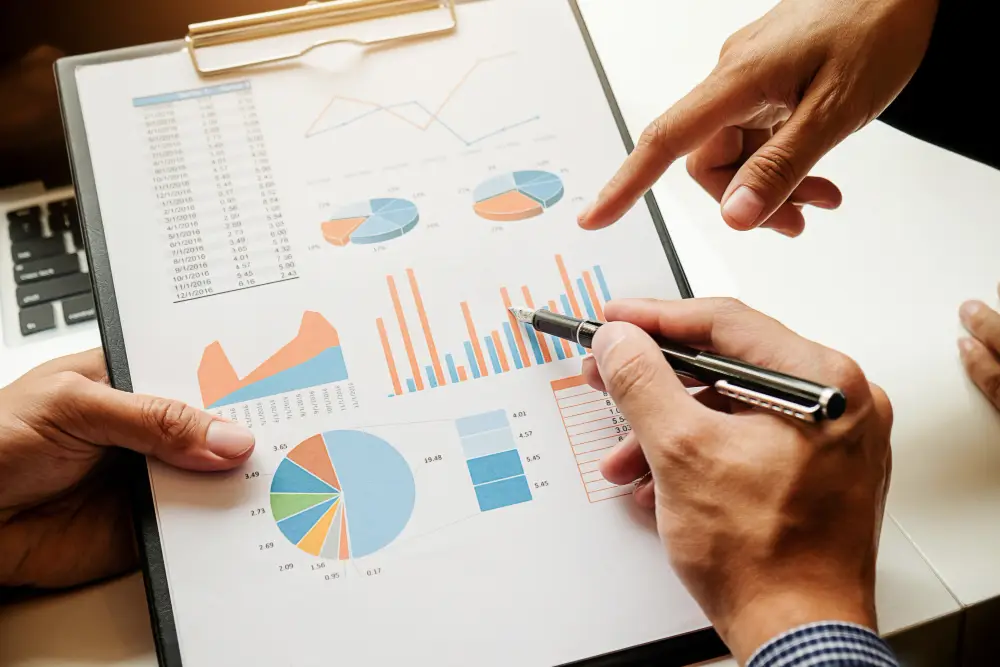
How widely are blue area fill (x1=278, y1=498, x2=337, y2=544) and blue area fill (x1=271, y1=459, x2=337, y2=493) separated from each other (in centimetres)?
1

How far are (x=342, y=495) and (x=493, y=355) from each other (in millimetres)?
154

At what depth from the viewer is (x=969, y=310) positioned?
0.74 m

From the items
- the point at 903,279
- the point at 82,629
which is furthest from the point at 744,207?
the point at 82,629

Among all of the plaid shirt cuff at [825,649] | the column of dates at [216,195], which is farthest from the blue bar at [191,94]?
the plaid shirt cuff at [825,649]

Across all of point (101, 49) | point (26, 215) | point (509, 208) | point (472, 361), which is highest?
point (101, 49)

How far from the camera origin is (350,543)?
574mm

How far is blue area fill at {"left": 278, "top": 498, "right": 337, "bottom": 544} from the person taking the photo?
0.57 m

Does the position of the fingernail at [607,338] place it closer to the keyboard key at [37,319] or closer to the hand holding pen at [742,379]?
the hand holding pen at [742,379]

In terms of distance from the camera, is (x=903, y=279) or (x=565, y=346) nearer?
(x=565, y=346)

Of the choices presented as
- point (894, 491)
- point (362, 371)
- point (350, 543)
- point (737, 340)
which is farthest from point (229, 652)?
point (894, 491)

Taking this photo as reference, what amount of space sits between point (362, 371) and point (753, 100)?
14.8 inches

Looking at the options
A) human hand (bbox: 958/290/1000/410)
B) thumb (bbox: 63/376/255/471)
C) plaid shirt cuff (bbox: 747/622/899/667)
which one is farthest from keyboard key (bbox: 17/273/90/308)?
human hand (bbox: 958/290/1000/410)

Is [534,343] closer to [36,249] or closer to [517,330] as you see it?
[517,330]

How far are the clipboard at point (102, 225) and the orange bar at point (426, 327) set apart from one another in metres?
0.21
